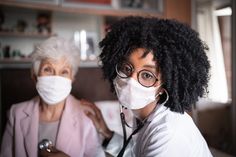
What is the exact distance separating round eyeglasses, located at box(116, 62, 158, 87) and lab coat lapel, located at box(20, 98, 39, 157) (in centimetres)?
62

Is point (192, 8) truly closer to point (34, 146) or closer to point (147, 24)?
point (147, 24)

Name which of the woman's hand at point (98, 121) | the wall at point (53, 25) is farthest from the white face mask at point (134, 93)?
the wall at point (53, 25)

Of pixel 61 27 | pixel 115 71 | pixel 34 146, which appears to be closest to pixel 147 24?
pixel 115 71

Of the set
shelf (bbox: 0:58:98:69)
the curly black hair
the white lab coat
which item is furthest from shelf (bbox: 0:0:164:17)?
the white lab coat

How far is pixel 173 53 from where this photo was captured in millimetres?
890

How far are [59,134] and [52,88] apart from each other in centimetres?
24

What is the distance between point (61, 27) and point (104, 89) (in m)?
0.69

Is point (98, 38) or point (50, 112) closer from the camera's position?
point (50, 112)

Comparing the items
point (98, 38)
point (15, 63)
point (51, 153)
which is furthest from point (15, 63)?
point (51, 153)

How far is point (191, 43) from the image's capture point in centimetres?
89

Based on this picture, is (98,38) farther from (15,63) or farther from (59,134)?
(59,134)

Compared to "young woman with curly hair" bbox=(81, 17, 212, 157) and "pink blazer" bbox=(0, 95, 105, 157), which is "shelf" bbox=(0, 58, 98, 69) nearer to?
"pink blazer" bbox=(0, 95, 105, 157)

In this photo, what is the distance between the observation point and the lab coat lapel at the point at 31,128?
1286 mm

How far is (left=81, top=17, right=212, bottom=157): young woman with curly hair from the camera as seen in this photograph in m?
0.86
